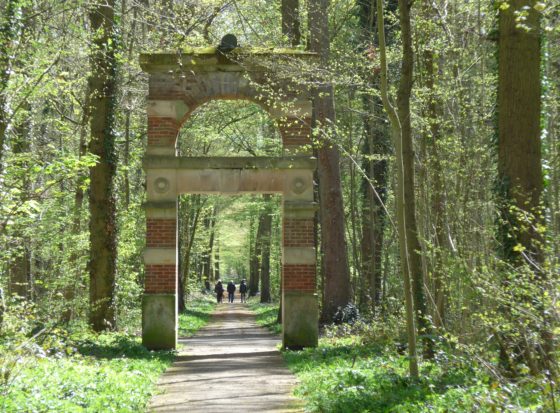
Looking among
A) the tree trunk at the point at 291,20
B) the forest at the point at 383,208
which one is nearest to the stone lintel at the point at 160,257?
the forest at the point at 383,208

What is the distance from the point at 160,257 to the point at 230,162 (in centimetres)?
244

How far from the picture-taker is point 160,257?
14.7 metres

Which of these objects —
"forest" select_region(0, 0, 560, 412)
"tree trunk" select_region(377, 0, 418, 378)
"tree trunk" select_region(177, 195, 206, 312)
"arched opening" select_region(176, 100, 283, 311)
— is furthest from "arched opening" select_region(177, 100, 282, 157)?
"tree trunk" select_region(377, 0, 418, 378)

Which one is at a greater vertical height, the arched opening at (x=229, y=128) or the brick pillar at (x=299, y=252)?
the arched opening at (x=229, y=128)

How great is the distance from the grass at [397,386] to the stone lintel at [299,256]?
2121 millimetres

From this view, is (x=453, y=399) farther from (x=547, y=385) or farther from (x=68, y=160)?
(x=68, y=160)

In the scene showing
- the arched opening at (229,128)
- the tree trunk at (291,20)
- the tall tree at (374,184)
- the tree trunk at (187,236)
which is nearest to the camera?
the tree trunk at (291,20)

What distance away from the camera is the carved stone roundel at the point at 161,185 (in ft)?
48.2

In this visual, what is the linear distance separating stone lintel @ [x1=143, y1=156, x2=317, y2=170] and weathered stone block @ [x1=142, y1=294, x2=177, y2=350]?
8.86ft

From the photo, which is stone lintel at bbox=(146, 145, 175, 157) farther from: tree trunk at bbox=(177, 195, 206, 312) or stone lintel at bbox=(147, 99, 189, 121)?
tree trunk at bbox=(177, 195, 206, 312)

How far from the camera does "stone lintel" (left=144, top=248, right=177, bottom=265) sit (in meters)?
14.7

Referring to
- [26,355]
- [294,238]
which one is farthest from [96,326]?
[26,355]

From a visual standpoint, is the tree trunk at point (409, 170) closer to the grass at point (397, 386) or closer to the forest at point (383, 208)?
the forest at point (383, 208)

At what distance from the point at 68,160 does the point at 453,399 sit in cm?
710
